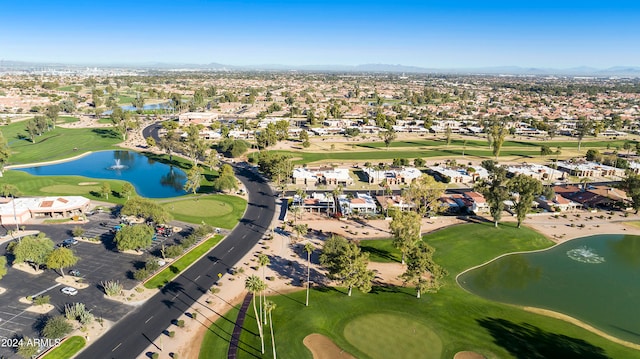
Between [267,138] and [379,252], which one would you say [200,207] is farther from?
[267,138]

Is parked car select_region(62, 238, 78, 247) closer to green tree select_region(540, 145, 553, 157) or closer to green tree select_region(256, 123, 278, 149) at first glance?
green tree select_region(256, 123, 278, 149)

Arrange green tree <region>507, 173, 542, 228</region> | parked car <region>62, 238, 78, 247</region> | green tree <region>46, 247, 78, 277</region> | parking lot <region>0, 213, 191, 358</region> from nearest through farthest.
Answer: parking lot <region>0, 213, 191, 358</region> → green tree <region>46, 247, 78, 277</region> → parked car <region>62, 238, 78, 247</region> → green tree <region>507, 173, 542, 228</region>

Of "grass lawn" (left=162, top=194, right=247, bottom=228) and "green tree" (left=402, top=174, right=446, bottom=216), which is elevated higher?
"green tree" (left=402, top=174, right=446, bottom=216)

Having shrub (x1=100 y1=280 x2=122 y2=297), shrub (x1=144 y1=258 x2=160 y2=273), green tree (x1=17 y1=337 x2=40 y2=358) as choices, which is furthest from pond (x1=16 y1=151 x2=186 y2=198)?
green tree (x1=17 y1=337 x2=40 y2=358)

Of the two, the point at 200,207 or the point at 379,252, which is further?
the point at 200,207

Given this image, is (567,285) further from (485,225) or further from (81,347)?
(81,347)

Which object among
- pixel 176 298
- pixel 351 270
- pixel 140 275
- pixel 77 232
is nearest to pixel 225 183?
pixel 77 232
